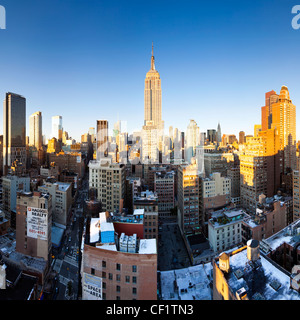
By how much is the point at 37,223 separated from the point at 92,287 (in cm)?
572

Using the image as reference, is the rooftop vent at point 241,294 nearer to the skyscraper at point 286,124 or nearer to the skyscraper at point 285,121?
the skyscraper at point 285,121

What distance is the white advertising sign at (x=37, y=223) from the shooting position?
8.98 m

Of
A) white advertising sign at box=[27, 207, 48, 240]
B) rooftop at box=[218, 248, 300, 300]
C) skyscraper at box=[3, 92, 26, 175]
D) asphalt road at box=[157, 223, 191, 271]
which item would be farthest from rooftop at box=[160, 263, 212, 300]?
skyscraper at box=[3, 92, 26, 175]

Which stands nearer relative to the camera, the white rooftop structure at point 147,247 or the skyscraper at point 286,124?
the white rooftop structure at point 147,247

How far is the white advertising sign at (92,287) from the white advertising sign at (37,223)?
519cm

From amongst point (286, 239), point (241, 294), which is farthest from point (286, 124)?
point (241, 294)

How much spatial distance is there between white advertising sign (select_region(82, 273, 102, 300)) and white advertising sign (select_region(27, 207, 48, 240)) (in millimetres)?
5186

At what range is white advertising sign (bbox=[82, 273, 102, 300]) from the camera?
441cm

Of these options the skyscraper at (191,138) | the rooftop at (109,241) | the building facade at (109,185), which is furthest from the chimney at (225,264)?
the skyscraper at (191,138)

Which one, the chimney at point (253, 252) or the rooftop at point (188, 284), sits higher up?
the chimney at point (253, 252)

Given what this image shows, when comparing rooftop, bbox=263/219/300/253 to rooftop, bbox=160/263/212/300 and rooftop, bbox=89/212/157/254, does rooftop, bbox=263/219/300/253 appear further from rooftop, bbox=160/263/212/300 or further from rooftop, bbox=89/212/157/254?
rooftop, bbox=89/212/157/254

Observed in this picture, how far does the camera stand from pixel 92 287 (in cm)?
448

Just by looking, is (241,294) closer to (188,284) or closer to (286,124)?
(188,284)
